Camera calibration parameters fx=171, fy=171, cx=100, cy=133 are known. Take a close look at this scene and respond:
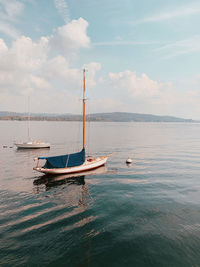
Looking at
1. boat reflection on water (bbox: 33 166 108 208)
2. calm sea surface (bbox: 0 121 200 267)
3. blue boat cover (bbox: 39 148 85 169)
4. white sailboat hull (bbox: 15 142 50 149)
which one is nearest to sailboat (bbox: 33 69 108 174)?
blue boat cover (bbox: 39 148 85 169)

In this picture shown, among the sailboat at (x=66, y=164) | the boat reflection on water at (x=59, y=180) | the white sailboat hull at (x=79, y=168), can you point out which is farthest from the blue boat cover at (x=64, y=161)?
the boat reflection on water at (x=59, y=180)

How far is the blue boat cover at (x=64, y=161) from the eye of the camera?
32.3 m

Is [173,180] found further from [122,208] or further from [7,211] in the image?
[7,211]

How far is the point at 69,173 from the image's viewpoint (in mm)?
34344

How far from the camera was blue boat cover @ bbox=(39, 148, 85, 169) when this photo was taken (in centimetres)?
3234

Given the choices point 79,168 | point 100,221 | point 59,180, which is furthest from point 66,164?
point 100,221

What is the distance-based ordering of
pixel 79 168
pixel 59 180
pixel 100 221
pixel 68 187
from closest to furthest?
pixel 100 221
pixel 68 187
pixel 59 180
pixel 79 168

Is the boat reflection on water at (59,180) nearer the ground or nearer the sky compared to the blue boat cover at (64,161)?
nearer the ground

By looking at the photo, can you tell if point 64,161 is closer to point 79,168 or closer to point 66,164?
point 66,164

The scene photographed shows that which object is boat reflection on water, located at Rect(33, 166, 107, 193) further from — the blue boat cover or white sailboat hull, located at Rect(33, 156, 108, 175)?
the blue boat cover

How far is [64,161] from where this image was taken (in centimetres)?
3334

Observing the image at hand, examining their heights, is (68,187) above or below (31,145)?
below

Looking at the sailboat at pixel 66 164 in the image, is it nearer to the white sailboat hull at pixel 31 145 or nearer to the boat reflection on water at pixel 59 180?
the boat reflection on water at pixel 59 180

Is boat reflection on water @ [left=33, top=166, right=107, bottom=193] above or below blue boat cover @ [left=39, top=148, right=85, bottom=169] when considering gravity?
below
